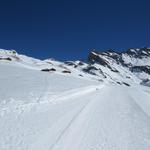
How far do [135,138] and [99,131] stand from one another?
1194 millimetres

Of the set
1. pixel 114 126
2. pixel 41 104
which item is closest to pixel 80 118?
pixel 114 126

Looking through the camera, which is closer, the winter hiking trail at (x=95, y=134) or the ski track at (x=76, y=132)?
the ski track at (x=76, y=132)

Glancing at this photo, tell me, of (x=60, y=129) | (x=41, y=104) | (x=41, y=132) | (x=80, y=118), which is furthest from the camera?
(x=41, y=104)

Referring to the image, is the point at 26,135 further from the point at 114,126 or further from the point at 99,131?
the point at 114,126

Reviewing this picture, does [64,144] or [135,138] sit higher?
[64,144]

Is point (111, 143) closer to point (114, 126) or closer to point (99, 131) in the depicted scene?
point (99, 131)

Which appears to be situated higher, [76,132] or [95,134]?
[76,132]

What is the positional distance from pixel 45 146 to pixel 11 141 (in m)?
0.89

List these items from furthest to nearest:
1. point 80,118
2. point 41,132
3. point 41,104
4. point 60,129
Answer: point 41,104 < point 80,118 < point 60,129 < point 41,132

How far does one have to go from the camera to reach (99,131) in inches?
306

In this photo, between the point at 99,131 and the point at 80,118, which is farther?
the point at 80,118

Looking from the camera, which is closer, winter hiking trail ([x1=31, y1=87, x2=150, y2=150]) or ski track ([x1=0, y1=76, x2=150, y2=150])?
ski track ([x1=0, y1=76, x2=150, y2=150])

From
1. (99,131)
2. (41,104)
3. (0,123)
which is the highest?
(41,104)

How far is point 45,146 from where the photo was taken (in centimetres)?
596
